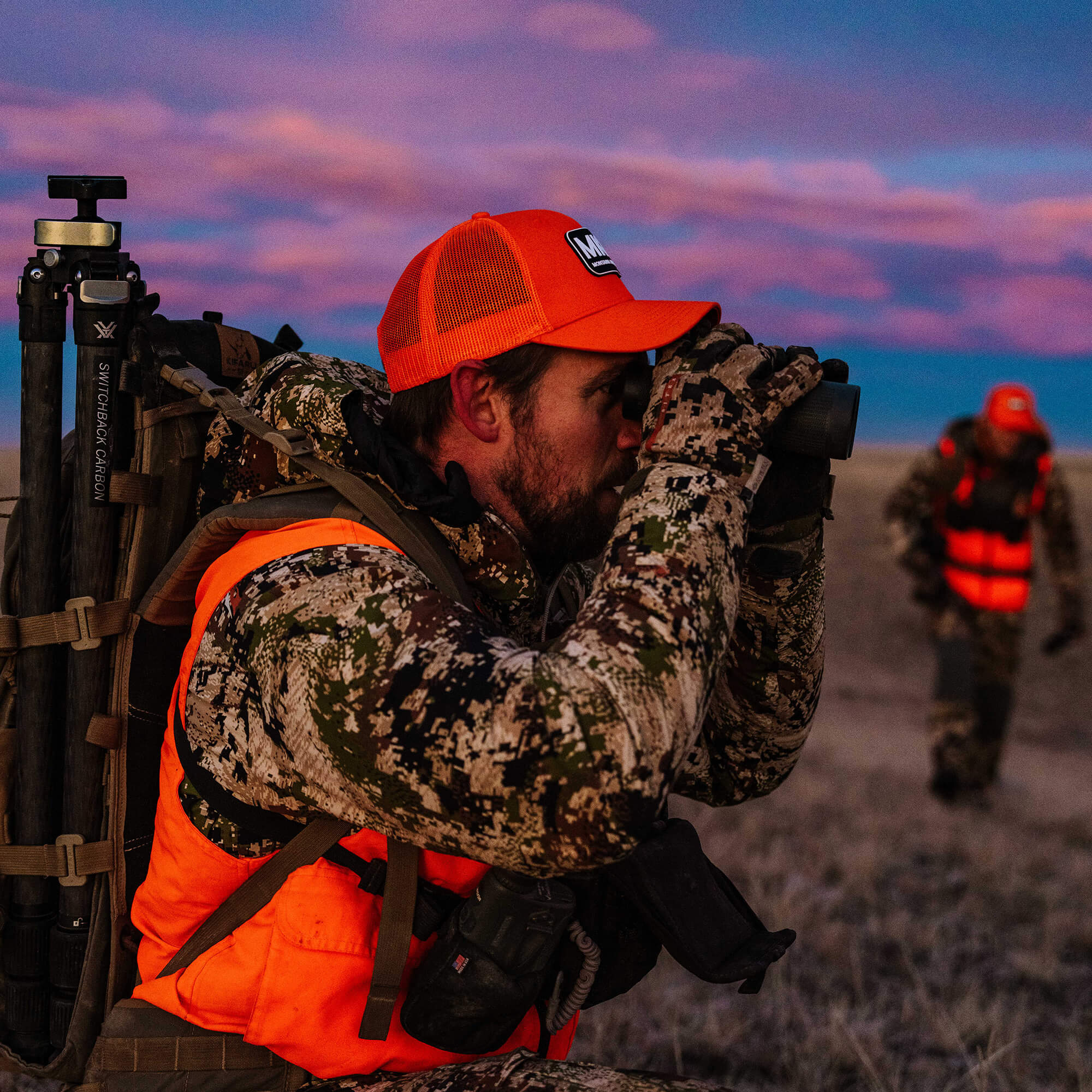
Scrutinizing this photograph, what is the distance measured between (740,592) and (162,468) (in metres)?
1.21

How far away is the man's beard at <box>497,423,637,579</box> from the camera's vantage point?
8.08 feet

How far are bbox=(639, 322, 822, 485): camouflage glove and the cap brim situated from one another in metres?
0.14

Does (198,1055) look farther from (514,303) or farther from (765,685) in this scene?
(514,303)

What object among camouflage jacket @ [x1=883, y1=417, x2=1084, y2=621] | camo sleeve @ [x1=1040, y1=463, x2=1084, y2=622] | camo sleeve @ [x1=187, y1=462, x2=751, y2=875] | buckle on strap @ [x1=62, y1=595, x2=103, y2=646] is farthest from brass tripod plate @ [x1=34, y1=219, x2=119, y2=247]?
camo sleeve @ [x1=1040, y1=463, x2=1084, y2=622]

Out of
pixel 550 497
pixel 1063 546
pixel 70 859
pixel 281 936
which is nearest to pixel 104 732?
pixel 70 859

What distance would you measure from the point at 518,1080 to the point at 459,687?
2.43 feet

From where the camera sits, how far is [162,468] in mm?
2484

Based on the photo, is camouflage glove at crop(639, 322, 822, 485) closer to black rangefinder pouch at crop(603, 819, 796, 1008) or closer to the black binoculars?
the black binoculars

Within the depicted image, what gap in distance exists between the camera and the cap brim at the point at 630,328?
2367 mm

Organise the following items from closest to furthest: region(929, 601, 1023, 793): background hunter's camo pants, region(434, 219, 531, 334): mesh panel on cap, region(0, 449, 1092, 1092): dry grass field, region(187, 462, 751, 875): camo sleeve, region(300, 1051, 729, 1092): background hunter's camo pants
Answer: region(187, 462, 751, 875): camo sleeve → region(300, 1051, 729, 1092): background hunter's camo pants → region(434, 219, 531, 334): mesh panel on cap → region(0, 449, 1092, 1092): dry grass field → region(929, 601, 1023, 793): background hunter's camo pants

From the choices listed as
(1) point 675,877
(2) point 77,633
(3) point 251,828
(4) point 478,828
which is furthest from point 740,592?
(2) point 77,633

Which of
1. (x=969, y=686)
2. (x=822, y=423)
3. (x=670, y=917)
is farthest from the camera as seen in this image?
(x=969, y=686)

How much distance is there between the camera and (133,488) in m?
2.45

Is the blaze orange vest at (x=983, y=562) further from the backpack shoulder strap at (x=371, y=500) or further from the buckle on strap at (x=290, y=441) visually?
the buckle on strap at (x=290, y=441)
